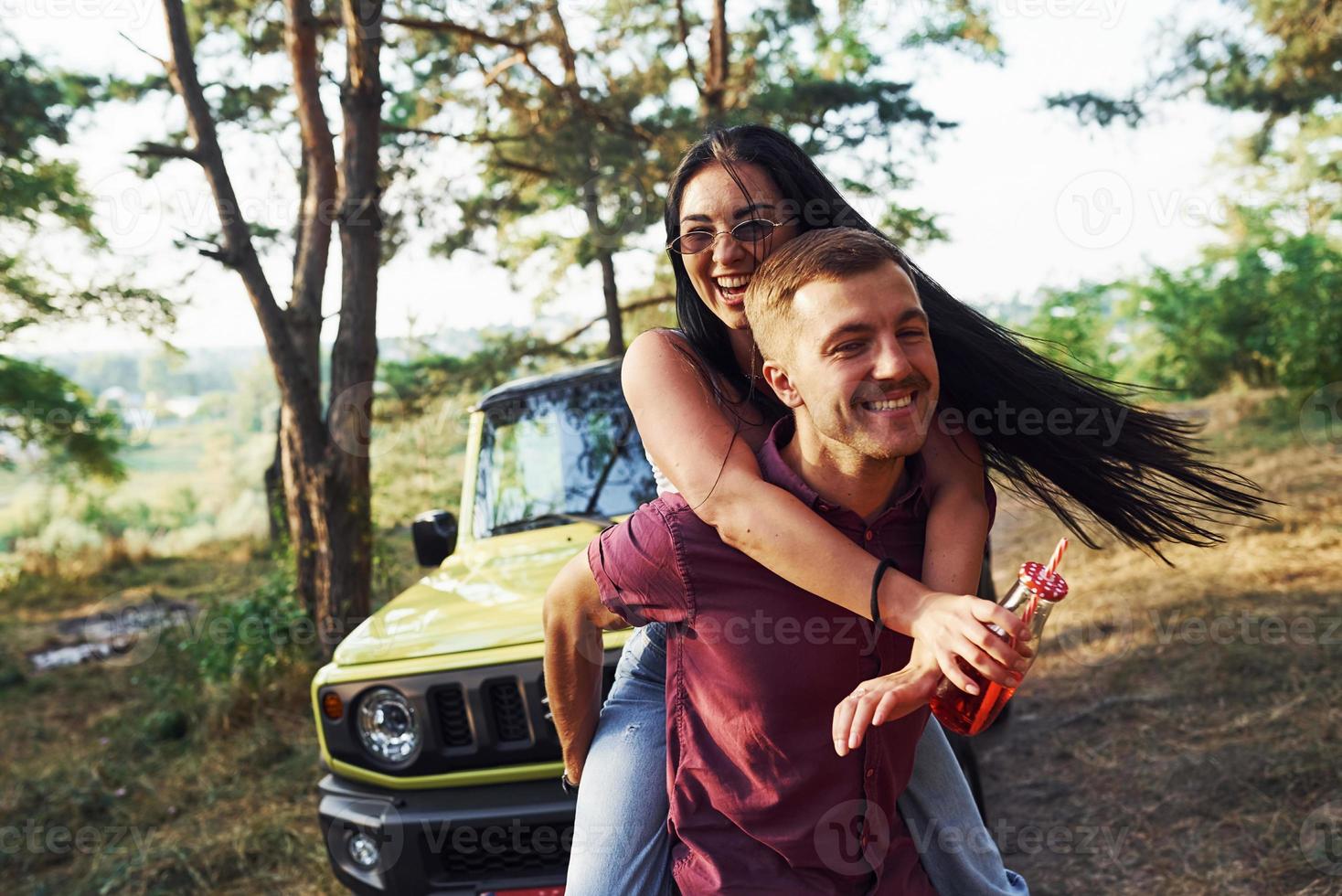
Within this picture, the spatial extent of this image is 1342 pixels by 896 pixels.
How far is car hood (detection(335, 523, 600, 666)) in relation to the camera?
3064mm

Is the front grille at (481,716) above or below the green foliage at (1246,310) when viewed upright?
below

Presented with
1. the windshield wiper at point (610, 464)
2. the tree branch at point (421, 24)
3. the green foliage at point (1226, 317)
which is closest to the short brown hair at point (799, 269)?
the windshield wiper at point (610, 464)

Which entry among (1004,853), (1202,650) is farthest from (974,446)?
(1202,650)

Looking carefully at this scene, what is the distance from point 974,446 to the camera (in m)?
1.85

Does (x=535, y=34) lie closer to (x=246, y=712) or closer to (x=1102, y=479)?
(x=246, y=712)

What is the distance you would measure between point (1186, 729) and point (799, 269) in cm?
405

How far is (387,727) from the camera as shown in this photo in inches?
124

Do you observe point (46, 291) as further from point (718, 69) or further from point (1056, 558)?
point (1056, 558)

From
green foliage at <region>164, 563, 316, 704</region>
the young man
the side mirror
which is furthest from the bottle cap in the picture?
green foliage at <region>164, 563, 316, 704</region>

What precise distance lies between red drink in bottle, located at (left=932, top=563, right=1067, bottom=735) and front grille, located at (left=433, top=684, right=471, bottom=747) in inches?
76.2

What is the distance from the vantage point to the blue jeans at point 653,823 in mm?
1846

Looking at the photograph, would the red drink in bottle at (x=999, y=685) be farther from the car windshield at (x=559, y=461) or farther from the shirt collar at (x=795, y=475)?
the car windshield at (x=559, y=461)

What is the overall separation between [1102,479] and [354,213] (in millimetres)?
6051

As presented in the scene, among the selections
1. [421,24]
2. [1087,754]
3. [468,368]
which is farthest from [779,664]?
[468,368]
